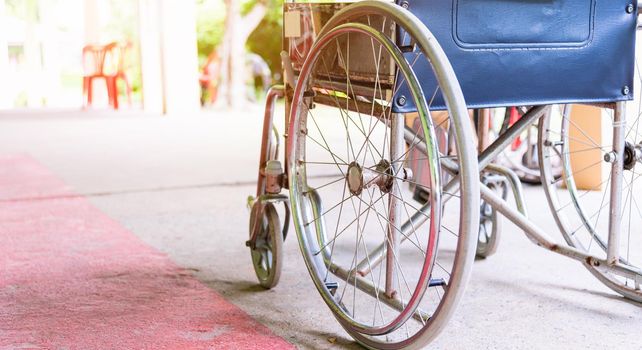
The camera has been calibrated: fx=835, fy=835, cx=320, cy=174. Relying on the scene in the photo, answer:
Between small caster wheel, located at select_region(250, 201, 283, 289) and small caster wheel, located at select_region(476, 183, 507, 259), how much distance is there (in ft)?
2.04

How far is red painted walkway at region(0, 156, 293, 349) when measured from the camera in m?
1.77

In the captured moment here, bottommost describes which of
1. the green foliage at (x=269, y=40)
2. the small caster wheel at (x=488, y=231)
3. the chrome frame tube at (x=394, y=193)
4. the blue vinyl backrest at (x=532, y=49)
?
the small caster wheel at (x=488, y=231)

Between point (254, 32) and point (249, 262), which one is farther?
point (254, 32)

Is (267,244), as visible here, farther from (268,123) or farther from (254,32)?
(254,32)

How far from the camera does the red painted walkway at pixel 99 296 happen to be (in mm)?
1771

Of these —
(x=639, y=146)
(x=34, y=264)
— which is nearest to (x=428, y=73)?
(x=639, y=146)

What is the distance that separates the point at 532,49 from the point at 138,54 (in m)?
7.26

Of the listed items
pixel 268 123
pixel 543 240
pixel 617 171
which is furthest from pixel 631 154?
pixel 268 123

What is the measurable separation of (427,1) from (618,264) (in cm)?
78

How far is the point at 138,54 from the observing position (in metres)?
8.49

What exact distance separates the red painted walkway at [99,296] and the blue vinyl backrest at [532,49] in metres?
0.67

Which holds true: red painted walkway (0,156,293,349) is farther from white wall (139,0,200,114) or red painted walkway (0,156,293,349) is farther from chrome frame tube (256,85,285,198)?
white wall (139,0,200,114)

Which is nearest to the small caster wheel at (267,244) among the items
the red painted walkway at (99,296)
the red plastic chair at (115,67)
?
the red painted walkway at (99,296)

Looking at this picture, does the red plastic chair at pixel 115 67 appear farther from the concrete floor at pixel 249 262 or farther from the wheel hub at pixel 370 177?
the wheel hub at pixel 370 177
